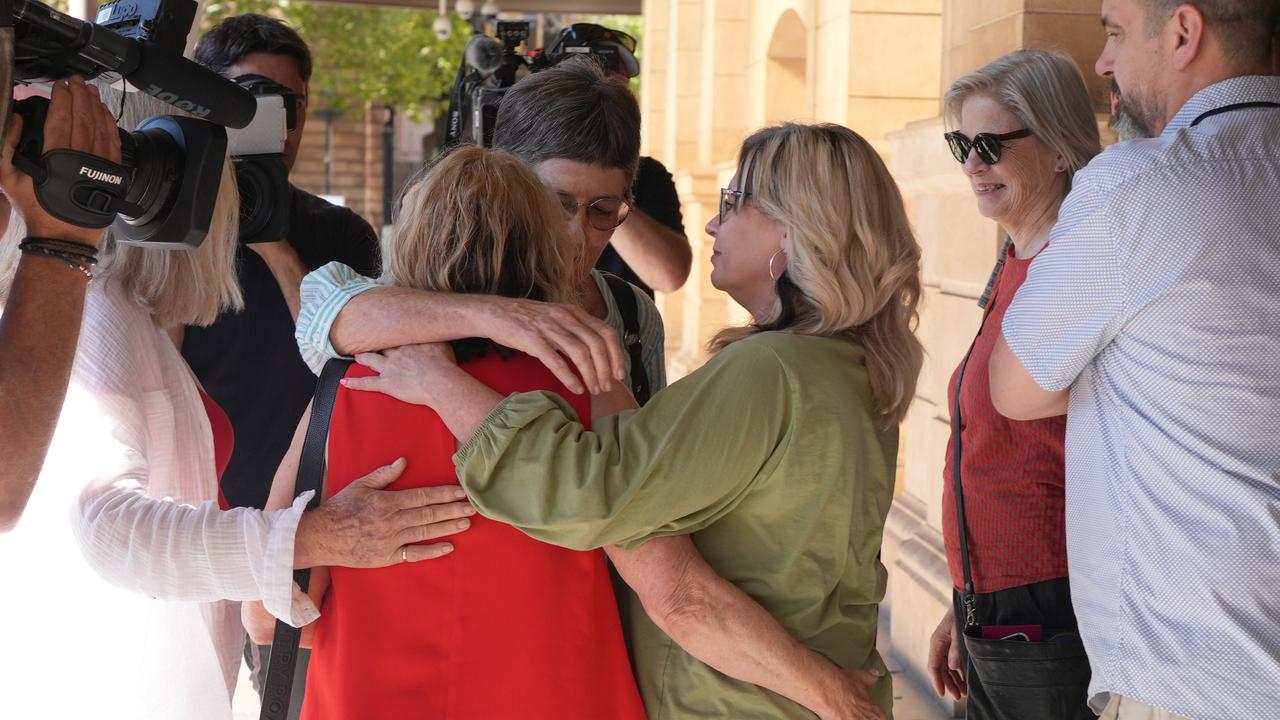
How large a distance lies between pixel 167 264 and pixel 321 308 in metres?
0.44

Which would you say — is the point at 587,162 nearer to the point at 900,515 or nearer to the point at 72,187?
the point at 72,187

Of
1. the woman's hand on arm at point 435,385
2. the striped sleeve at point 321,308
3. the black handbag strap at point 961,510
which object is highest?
the striped sleeve at point 321,308

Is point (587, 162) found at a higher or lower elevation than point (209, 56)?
lower

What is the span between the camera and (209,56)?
126 inches

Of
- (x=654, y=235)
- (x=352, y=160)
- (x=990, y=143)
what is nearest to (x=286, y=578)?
(x=990, y=143)

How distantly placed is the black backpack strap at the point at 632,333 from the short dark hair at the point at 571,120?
252mm

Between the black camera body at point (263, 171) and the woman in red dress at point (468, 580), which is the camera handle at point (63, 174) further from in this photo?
the black camera body at point (263, 171)

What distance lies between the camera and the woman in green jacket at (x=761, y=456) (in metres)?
1.67

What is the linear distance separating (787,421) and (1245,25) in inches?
39.9

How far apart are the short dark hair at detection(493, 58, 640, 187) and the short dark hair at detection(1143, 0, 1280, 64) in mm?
1007

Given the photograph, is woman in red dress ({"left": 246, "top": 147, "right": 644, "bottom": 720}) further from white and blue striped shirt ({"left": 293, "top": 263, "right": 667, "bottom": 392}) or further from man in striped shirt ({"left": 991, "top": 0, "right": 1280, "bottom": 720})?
man in striped shirt ({"left": 991, "top": 0, "right": 1280, "bottom": 720})

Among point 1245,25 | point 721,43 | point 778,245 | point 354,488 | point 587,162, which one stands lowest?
point 354,488

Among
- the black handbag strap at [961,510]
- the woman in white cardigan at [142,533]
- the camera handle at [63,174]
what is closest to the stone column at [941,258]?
the black handbag strap at [961,510]

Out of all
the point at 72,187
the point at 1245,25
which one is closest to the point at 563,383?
the point at 72,187
